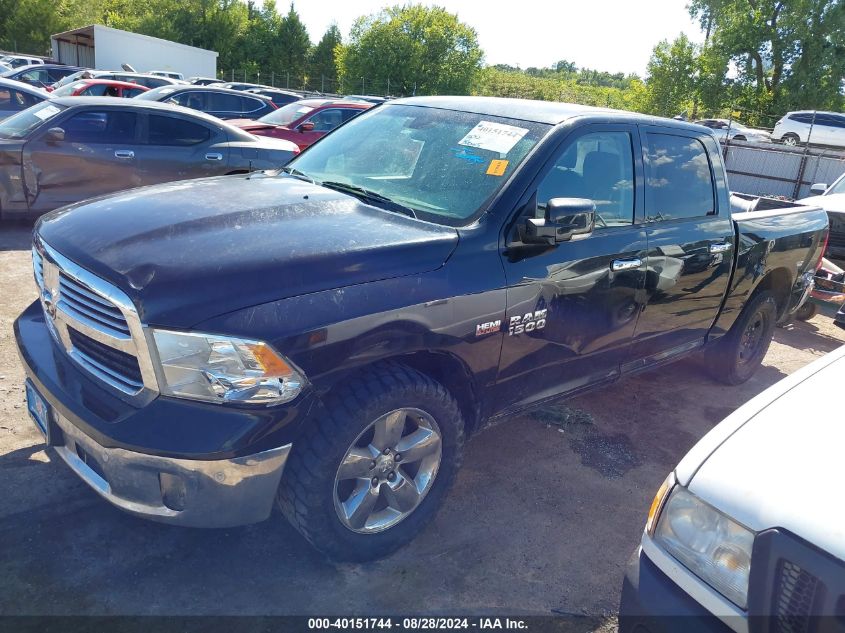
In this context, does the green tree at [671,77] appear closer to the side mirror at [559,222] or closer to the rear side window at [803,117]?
the rear side window at [803,117]

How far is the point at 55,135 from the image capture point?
7.27 m

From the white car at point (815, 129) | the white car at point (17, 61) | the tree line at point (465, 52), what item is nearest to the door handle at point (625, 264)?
the white car at point (815, 129)

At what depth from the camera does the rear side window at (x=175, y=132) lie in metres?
7.95

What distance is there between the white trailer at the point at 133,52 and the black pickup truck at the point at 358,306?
39985 millimetres

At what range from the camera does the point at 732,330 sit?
16.4ft

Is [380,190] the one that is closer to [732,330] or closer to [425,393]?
[425,393]

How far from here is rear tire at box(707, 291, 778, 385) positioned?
502cm

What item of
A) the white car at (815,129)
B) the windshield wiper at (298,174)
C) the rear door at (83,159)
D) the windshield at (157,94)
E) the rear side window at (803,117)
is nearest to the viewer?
the windshield wiper at (298,174)

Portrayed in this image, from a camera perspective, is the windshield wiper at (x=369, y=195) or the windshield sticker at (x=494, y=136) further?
the windshield sticker at (x=494, y=136)

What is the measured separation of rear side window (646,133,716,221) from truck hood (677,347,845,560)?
172 centimetres

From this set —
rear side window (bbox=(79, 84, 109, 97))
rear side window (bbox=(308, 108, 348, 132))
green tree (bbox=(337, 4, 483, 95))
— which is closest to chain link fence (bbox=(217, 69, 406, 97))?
green tree (bbox=(337, 4, 483, 95))

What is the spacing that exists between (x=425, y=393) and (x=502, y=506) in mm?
1013

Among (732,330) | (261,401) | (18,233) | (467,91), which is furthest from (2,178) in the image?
(467,91)

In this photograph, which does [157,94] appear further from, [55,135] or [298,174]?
[298,174]
